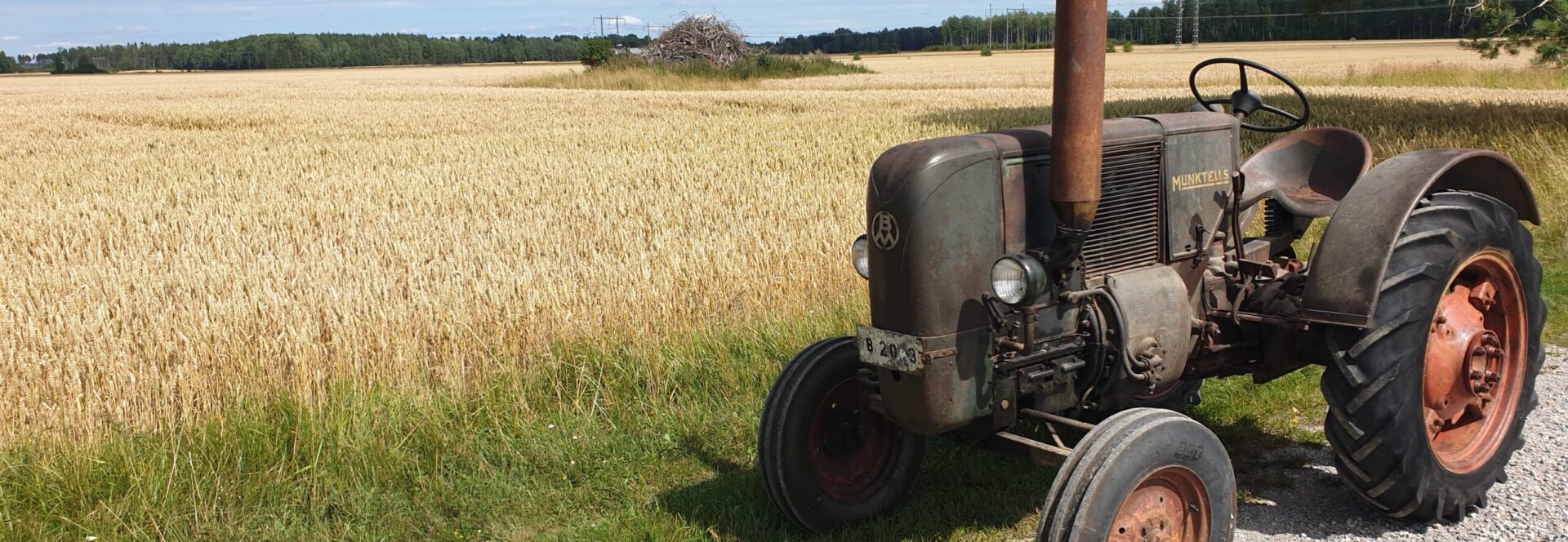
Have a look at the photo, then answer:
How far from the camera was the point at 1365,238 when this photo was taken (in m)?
Answer: 3.44

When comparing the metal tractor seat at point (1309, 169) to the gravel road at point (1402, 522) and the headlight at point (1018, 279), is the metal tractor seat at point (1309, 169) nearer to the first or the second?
the gravel road at point (1402, 522)

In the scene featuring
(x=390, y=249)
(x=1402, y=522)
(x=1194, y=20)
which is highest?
(x=1194, y=20)

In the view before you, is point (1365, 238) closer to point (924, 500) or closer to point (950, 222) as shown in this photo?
point (950, 222)

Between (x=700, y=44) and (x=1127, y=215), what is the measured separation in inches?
1578

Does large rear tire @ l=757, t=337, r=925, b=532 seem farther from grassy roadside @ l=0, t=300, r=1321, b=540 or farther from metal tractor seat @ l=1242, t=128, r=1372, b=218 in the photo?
metal tractor seat @ l=1242, t=128, r=1372, b=218

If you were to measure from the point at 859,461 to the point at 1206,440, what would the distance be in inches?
46.4

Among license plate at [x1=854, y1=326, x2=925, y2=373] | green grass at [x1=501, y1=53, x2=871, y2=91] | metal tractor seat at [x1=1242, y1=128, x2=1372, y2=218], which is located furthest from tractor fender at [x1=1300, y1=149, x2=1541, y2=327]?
green grass at [x1=501, y1=53, x2=871, y2=91]

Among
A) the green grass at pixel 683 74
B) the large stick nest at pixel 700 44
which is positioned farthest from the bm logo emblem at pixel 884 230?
the large stick nest at pixel 700 44

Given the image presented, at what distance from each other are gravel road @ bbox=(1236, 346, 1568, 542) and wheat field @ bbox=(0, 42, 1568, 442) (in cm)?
271

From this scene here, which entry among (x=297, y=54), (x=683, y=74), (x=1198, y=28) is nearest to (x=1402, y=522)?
(x=683, y=74)

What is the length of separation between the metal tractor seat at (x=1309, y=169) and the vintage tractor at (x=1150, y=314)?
1 centimetres

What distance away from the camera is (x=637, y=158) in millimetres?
12477

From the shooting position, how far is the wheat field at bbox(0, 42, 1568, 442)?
4.71 m

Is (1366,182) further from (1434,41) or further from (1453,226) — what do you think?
(1434,41)
